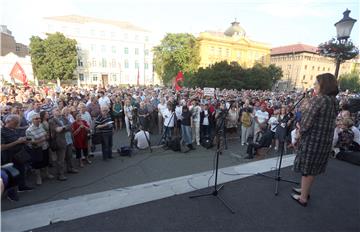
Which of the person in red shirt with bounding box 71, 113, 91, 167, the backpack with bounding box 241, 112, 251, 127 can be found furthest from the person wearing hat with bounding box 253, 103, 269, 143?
the person in red shirt with bounding box 71, 113, 91, 167

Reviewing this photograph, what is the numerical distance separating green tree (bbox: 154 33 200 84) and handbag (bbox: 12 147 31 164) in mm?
40419

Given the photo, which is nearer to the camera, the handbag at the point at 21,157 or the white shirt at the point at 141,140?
the handbag at the point at 21,157

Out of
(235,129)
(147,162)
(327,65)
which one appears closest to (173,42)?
(235,129)

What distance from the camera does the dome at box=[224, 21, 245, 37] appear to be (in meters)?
59.2

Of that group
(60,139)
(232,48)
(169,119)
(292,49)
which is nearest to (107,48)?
(232,48)

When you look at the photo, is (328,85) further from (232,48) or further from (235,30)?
(235,30)

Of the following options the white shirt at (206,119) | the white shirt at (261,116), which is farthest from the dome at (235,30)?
the white shirt at (206,119)

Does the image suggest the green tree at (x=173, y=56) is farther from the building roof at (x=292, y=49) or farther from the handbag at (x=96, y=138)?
the handbag at (x=96, y=138)

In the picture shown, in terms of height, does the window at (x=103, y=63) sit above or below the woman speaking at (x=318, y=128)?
above

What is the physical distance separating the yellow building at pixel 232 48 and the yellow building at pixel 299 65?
9566 mm

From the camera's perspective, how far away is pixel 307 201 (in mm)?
3363

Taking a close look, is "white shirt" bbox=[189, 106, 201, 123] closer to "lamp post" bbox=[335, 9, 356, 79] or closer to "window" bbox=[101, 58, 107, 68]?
"lamp post" bbox=[335, 9, 356, 79]

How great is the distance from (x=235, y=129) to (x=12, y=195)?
7530mm

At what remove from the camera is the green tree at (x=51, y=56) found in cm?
3550
